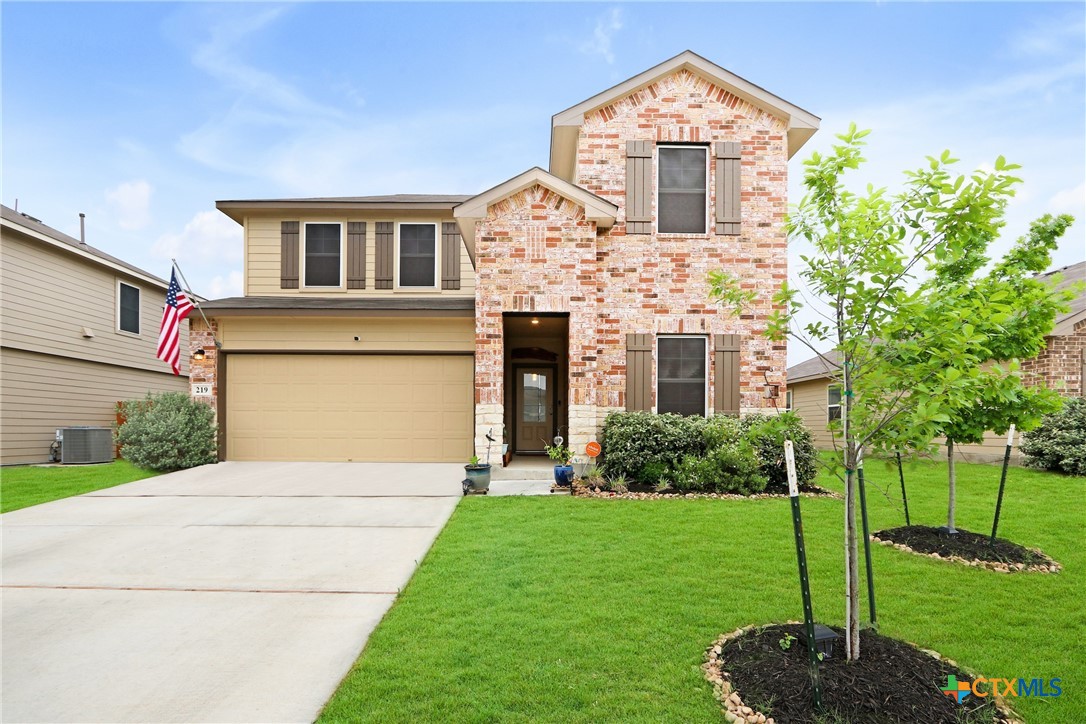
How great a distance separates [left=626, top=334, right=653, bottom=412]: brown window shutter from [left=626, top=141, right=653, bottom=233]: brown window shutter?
1.99 m

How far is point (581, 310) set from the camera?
31.4 feet

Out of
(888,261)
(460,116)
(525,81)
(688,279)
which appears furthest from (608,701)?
(460,116)

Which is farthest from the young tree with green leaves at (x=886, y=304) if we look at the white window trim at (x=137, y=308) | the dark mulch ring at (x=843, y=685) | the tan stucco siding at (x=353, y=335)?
the white window trim at (x=137, y=308)

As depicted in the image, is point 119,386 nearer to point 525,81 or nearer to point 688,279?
point 525,81

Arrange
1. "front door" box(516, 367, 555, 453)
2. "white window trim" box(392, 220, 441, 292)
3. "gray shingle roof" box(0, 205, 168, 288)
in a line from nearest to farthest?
"gray shingle roof" box(0, 205, 168, 288)
"white window trim" box(392, 220, 441, 292)
"front door" box(516, 367, 555, 453)

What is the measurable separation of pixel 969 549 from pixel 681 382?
5.06 meters

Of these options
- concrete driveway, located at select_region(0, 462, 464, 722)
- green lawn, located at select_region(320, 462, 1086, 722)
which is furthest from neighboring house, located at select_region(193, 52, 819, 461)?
green lawn, located at select_region(320, 462, 1086, 722)

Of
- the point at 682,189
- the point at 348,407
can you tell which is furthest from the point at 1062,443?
the point at 348,407

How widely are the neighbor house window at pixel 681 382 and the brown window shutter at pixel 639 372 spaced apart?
0.22 m

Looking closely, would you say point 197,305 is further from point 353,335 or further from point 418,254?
point 418,254

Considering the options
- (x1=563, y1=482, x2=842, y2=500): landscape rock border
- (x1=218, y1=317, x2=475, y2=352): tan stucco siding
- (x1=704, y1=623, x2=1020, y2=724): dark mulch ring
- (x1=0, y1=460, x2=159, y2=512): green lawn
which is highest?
(x1=218, y1=317, x2=475, y2=352): tan stucco siding

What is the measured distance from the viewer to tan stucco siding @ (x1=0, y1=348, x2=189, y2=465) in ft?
41.3

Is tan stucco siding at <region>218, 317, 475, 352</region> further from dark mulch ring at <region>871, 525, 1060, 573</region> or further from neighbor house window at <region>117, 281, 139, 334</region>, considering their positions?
dark mulch ring at <region>871, 525, 1060, 573</region>

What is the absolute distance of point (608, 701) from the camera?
9.93 ft
